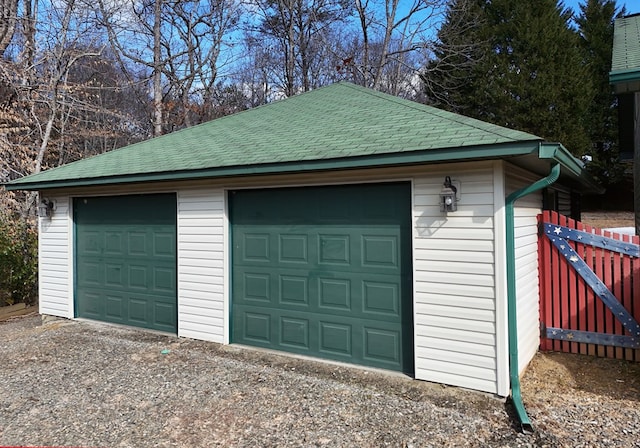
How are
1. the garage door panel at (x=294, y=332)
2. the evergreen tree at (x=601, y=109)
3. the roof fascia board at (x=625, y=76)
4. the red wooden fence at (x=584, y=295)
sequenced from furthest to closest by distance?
the evergreen tree at (x=601, y=109)
the garage door panel at (x=294, y=332)
the red wooden fence at (x=584, y=295)
the roof fascia board at (x=625, y=76)

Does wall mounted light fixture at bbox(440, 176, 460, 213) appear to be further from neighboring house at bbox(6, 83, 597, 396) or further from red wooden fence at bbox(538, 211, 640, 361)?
red wooden fence at bbox(538, 211, 640, 361)

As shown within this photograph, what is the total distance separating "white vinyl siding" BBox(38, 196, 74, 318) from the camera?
23.6 feet

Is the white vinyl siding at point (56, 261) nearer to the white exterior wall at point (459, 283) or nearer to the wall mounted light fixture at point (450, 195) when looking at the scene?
the white exterior wall at point (459, 283)

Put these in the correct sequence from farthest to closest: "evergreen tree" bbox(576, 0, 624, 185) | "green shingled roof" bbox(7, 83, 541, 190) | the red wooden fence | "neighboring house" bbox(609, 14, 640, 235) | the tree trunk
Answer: "evergreen tree" bbox(576, 0, 624, 185) → the tree trunk → the red wooden fence → "neighboring house" bbox(609, 14, 640, 235) → "green shingled roof" bbox(7, 83, 541, 190)

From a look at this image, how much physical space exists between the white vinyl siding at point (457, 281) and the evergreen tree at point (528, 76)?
14.0m

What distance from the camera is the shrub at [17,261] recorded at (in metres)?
8.92

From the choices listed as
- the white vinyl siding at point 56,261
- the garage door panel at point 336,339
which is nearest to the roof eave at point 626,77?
the garage door panel at point 336,339

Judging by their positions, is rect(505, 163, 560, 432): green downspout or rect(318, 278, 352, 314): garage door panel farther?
rect(318, 278, 352, 314): garage door panel

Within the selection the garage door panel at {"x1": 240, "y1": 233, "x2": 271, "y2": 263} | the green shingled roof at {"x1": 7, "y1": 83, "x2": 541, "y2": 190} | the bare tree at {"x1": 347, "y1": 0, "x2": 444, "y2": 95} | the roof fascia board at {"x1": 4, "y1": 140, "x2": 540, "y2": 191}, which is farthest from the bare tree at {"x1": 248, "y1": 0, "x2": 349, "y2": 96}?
the garage door panel at {"x1": 240, "y1": 233, "x2": 271, "y2": 263}

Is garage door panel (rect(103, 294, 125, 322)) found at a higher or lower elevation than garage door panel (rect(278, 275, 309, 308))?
lower

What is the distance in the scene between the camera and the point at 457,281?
13.9 feet

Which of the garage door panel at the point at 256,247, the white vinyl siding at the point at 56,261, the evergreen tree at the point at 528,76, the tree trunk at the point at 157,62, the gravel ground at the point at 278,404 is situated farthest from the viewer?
the evergreen tree at the point at 528,76

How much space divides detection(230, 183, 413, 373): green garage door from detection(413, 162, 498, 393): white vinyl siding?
20 cm

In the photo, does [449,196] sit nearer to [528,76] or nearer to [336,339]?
[336,339]
